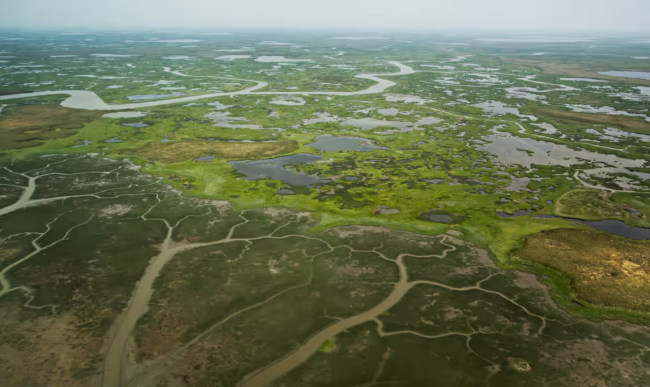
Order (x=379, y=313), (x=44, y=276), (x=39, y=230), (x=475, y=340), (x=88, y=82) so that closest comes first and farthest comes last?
(x=475, y=340), (x=379, y=313), (x=44, y=276), (x=39, y=230), (x=88, y=82)

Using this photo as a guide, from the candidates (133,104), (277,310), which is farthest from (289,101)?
(277,310)

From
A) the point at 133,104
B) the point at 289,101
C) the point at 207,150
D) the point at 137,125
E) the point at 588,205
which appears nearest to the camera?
the point at 588,205

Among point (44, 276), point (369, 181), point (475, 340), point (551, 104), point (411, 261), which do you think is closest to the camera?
point (475, 340)

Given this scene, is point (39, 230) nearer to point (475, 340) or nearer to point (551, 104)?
point (475, 340)

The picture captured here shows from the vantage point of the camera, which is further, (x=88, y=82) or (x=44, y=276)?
(x=88, y=82)

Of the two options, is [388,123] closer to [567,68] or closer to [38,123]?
[38,123]

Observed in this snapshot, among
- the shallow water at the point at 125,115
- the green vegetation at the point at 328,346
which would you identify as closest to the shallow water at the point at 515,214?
the green vegetation at the point at 328,346

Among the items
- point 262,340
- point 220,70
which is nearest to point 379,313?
point 262,340
